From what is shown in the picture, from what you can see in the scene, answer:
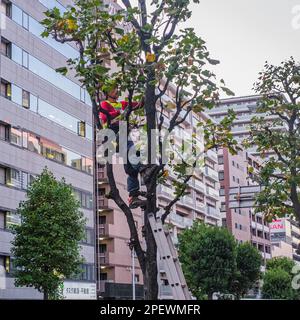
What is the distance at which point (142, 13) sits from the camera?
9492 millimetres

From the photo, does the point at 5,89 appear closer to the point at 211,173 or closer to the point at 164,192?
the point at 164,192

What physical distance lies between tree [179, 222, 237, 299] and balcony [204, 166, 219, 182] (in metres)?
39.5

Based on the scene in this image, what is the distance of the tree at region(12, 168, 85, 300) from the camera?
40.8m

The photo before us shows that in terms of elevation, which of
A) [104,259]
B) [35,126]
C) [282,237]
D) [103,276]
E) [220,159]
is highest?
[220,159]

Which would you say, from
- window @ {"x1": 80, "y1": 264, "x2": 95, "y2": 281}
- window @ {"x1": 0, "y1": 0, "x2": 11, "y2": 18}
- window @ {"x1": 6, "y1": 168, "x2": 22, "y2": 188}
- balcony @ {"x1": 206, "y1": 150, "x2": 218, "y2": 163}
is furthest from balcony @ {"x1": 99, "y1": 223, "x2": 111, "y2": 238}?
balcony @ {"x1": 206, "y1": 150, "x2": 218, "y2": 163}

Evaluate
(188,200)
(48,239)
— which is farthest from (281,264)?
(48,239)

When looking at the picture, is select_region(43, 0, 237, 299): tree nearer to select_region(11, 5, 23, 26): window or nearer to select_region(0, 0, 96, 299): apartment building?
select_region(0, 0, 96, 299): apartment building

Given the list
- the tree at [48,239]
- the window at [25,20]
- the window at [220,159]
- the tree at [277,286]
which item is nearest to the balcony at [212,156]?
the window at [220,159]

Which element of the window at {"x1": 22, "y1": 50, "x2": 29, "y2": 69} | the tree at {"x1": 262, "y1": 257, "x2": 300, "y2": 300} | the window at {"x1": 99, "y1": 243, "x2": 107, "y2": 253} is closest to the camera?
the window at {"x1": 22, "y1": 50, "x2": 29, "y2": 69}

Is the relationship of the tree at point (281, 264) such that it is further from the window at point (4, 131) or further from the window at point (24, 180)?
the window at point (4, 131)

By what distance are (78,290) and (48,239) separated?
17.9 meters

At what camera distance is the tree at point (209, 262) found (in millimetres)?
63956

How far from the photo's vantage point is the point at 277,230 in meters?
139

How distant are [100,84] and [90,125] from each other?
57597 mm
